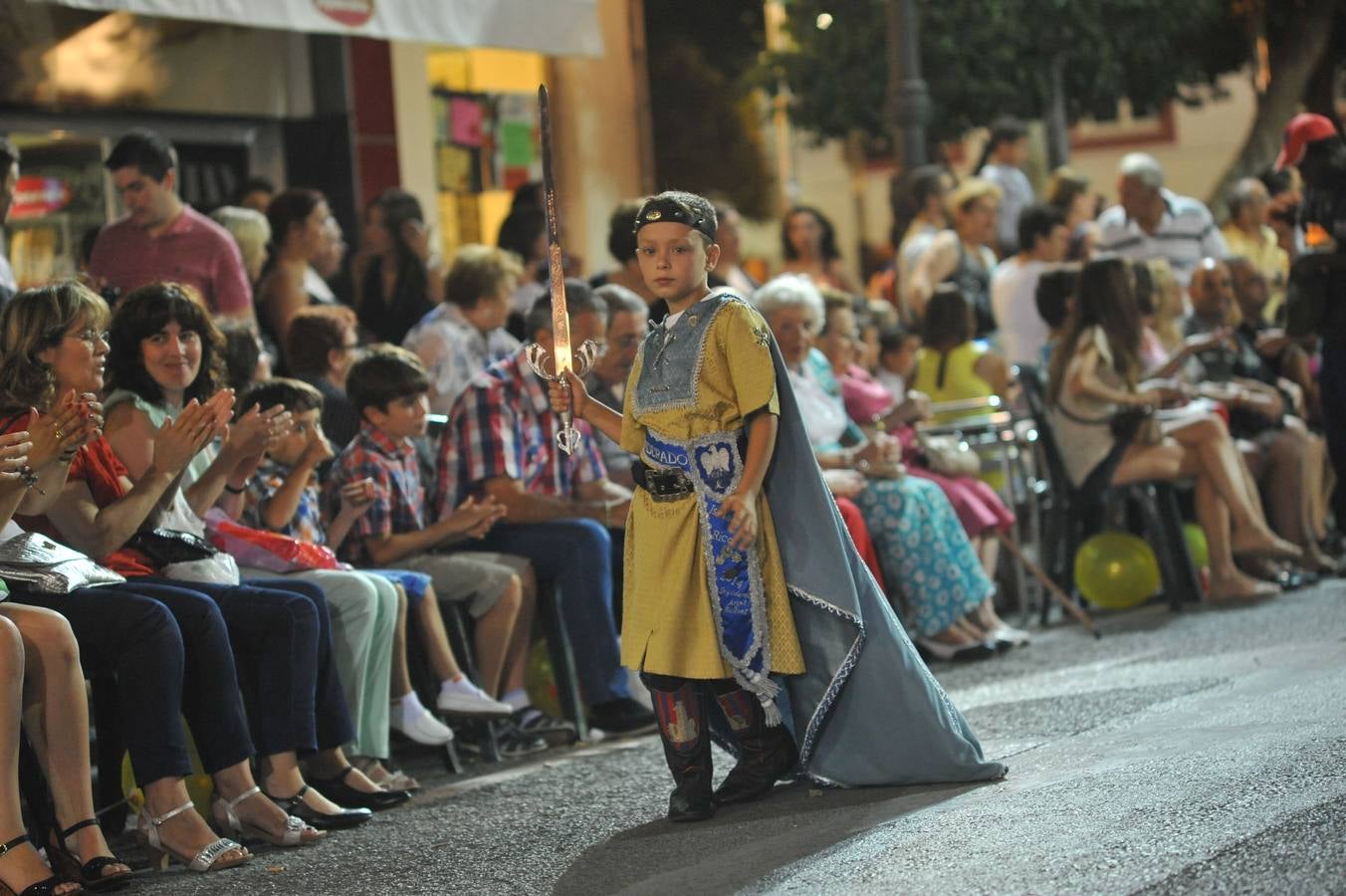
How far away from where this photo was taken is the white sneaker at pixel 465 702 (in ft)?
23.7

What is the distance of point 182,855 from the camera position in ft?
18.6

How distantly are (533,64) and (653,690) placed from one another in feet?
32.0

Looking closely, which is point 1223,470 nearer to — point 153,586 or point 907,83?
point 907,83

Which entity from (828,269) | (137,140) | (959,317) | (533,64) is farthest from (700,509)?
(533,64)

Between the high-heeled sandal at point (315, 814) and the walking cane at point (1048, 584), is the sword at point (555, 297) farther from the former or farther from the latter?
the walking cane at point (1048, 584)

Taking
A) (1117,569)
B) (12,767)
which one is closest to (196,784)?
(12,767)

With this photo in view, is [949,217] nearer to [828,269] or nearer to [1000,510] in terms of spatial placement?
[828,269]

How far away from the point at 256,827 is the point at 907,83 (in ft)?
27.4

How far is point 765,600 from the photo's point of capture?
5.86 meters

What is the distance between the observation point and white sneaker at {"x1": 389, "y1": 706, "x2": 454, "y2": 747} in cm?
699

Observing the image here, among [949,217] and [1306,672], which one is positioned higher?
[949,217]

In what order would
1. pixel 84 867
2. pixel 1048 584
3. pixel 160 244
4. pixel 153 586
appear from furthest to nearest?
1. pixel 1048 584
2. pixel 160 244
3. pixel 153 586
4. pixel 84 867

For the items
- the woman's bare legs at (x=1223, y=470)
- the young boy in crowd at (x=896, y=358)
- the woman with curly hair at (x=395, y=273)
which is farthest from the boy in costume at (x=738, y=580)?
the young boy in crowd at (x=896, y=358)

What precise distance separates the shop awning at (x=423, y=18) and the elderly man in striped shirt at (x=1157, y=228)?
3.34 m
